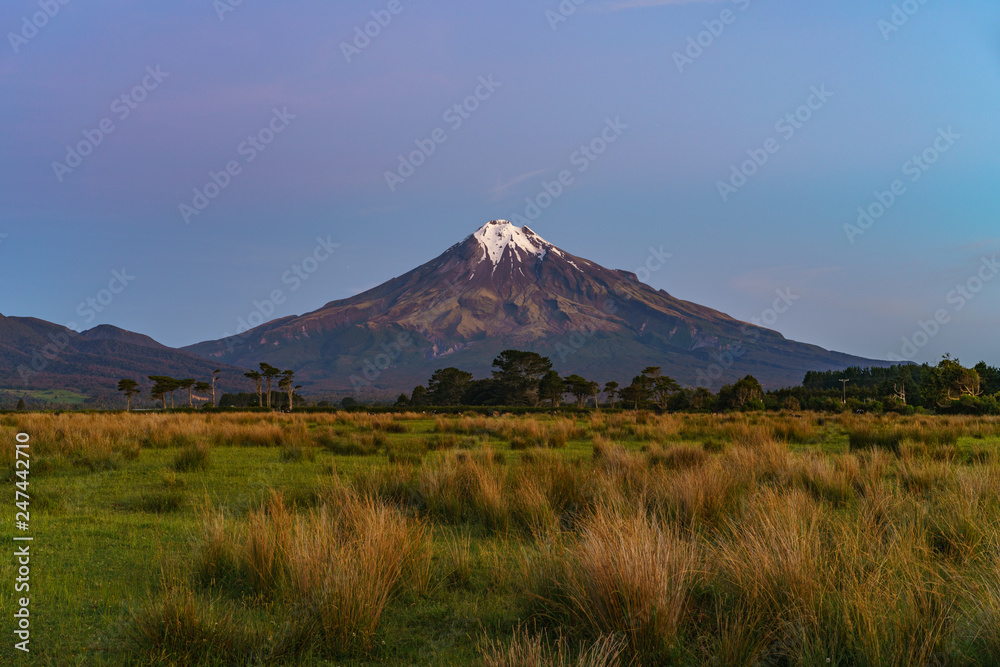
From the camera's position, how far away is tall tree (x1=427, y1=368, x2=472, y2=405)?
285 ft

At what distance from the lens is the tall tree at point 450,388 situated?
86812mm

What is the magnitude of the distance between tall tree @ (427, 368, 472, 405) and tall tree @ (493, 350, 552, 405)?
5.81m

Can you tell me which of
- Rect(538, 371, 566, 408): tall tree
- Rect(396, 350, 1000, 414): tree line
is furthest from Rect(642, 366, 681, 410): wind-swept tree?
Rect(538, 371, 566, 408): tall tree

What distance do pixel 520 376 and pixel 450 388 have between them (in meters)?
11.8

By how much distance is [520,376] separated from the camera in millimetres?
81188

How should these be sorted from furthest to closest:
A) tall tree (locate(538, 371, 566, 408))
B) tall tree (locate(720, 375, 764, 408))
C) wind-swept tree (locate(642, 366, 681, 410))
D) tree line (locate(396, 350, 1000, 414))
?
tall tree (locate(538, 371, 566, 408)) → wind-swept tree (locate(642, 366, 681, 410)) → tall tree (locate(720, 375, 764, 408)) → tree line (locate(396, 350, 1000, 414))

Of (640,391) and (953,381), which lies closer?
(953,381)

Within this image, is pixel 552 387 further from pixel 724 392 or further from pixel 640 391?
pixel 724 392

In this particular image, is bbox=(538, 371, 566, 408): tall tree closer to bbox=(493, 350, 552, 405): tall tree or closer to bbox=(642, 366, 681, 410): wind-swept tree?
bbox=(493, 350, 552, 405): tall tree

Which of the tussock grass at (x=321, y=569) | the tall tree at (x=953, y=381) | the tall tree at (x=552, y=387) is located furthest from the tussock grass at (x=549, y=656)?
the tall tree at (x=552, y=387)

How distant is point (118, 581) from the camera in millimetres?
4555

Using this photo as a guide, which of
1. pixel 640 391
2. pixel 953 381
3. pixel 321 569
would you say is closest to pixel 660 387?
pixel 640 391

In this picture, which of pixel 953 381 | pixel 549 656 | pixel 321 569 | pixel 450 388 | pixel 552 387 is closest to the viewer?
pixel 549 656

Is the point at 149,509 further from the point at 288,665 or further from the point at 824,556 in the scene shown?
the point at 824,556
